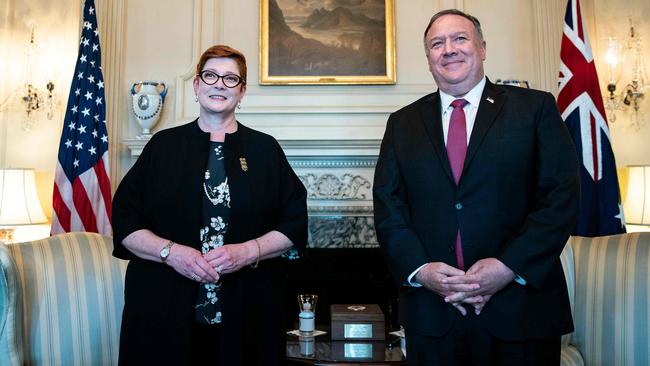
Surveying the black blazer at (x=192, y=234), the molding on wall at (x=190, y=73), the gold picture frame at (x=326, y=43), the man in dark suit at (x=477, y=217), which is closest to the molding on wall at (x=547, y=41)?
the gold picture frame at (x=326, y=43)

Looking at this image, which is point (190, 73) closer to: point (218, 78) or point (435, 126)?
point (218, 78)

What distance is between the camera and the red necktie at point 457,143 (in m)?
1.55

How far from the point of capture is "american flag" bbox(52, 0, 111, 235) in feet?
10.8

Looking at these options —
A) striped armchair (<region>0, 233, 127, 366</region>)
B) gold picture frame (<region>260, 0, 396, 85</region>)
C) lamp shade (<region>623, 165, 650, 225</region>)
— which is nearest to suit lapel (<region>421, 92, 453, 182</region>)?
striped armchair (<region>0, 233, 127, 366</region>)

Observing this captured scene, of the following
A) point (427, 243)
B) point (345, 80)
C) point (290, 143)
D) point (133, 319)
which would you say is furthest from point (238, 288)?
point (345, 80)

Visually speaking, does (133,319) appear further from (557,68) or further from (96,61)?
(557,68)

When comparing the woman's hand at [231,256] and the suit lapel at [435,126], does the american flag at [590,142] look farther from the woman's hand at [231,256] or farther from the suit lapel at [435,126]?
the woman's hand at [231,256]

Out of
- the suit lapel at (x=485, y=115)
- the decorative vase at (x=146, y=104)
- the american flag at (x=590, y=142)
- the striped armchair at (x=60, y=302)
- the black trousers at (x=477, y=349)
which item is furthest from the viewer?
the decorative vase at (x=146, y=104)

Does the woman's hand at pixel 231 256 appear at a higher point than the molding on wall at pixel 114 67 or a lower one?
lower

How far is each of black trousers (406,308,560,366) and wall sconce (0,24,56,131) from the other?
11.3 ft

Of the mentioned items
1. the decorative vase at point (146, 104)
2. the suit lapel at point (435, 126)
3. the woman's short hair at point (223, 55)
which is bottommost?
the suit lapel at point (435, 126)

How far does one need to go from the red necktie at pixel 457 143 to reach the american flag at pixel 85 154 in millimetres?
2564

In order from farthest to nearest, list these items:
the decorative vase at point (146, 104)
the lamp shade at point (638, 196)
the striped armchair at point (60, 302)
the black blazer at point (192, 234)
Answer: the decorative vase at point (146, 104) < the lamp shade at point (638, 196) < the striped armchair at point (60, 302) < the black blazer at point (192, 234)

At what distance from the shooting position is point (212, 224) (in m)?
1.74
